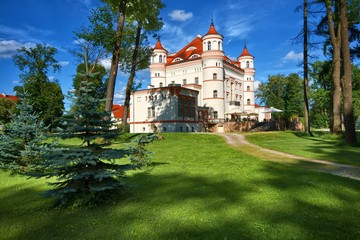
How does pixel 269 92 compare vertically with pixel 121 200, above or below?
above

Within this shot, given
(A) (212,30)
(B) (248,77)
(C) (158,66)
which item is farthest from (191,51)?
(B) (248,77)

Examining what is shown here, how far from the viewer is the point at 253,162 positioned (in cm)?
990

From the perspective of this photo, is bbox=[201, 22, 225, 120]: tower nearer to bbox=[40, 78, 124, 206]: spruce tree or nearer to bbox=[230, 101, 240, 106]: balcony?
bbox=[230, 101, 240, 106]: balcony

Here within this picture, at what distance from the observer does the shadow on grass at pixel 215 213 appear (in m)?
4.03

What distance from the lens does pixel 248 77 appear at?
5375 cm

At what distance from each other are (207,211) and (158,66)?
4444cm

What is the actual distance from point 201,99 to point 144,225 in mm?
39054

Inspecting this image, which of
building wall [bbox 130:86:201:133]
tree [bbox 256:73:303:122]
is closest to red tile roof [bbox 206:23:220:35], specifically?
building wall [bbox 130:86:201:133]

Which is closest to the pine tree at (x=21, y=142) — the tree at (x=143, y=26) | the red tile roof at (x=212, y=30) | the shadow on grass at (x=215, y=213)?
the shadow on grass at (x=215, y=213)

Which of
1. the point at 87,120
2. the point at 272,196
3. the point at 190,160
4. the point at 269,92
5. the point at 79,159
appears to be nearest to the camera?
the point at 79,159

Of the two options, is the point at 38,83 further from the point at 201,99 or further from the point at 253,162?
the point at 253,162

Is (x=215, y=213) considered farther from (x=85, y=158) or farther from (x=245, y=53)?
(x=245, y=53)

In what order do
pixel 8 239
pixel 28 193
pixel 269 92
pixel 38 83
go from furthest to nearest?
1. pixel 269 92
2. pixel 38 83
3. pixel 28 193
4. pixel 8 239

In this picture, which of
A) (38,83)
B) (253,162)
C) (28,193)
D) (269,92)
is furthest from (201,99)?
(28,193)
